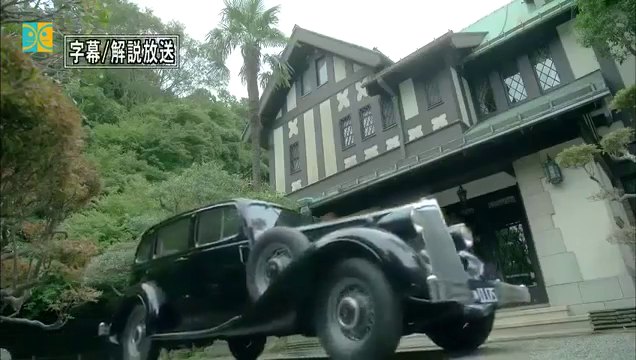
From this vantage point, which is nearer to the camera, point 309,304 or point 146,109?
point 309,304

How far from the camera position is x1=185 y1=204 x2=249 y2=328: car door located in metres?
4.10

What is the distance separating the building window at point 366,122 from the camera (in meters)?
13.2

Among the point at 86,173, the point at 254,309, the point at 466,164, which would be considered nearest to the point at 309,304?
the point at 254,309

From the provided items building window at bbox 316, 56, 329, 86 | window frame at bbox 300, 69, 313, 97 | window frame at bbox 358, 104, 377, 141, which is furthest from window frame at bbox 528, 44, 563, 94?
window frame at bbox 300, 69, 313, 97

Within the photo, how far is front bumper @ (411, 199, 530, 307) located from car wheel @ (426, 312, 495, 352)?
52 cm

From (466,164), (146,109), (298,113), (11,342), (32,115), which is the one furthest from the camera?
(146,109)

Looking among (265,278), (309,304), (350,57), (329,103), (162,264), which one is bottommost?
(309,304)

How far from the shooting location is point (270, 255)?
3.88 m

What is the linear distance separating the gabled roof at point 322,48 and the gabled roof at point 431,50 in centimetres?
78

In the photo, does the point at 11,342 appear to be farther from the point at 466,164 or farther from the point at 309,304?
the point at 466,164

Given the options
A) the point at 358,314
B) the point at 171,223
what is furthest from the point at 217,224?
the point at 358,314

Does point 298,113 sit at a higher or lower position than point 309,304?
higher

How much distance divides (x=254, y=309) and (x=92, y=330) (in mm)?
10260

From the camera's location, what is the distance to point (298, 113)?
15672 millimetres
